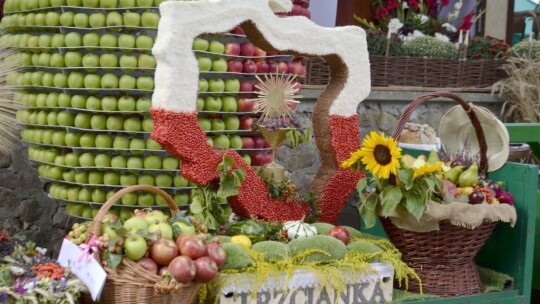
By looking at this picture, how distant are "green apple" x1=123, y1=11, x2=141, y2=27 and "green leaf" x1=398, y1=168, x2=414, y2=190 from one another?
1024mm

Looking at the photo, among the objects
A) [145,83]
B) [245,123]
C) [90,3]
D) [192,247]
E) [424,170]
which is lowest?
[192,247]

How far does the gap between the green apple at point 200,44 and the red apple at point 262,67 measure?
306 millimetres

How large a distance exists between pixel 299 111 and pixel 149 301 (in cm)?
222

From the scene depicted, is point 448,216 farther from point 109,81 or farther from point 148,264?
point 109,81

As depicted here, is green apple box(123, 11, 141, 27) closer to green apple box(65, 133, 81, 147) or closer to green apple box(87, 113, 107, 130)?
green apple box(87, 113, 107, 130)

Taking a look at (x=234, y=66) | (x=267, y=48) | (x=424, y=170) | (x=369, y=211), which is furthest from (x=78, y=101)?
(x=424, y=170)

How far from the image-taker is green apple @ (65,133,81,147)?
9.28 feet

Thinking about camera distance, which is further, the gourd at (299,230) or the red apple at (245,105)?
the red apple at (245,105)

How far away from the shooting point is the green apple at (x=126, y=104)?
108 inches

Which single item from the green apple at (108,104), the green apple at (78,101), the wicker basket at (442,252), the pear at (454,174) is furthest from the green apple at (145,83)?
the pear at (454,174)

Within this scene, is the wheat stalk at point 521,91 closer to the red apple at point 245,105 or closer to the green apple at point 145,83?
the red apple at point 245,105

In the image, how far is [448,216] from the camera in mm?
2482

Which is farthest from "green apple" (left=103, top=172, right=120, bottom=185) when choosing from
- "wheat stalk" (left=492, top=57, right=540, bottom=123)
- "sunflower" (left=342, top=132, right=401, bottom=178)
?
"wheat stalk" (left=492, top=57, right=540, bottom=123)

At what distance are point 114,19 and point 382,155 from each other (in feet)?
3.35
